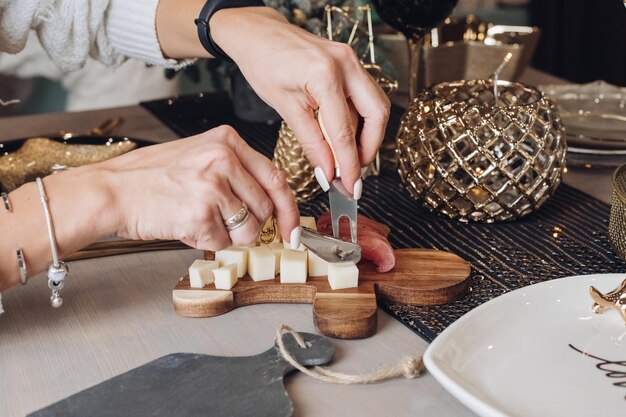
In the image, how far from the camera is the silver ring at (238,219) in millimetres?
846

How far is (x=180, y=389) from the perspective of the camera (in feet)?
2.35

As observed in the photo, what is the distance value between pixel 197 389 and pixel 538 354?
319 millimetres

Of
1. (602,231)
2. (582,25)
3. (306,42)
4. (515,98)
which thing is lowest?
(582,25)

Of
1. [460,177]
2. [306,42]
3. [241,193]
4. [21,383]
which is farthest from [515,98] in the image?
[21,383]

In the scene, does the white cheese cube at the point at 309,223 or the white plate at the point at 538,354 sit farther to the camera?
the white cheese cube at the point at 309,223

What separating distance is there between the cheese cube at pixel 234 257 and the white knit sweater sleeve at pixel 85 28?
0.54 meters

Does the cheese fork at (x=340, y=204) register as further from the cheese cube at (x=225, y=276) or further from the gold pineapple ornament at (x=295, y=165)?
the gold pineapple ornament at (x=295, y=165)

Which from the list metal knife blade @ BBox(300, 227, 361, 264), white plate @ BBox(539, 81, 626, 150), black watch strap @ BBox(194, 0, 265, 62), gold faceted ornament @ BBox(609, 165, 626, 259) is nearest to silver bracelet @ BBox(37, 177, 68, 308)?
metal knife blade @ BBox(300, 227, 361, 264)

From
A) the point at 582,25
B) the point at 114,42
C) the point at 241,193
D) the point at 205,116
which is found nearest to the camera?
the point at 241,193

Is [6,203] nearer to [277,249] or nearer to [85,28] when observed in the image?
[277,249]

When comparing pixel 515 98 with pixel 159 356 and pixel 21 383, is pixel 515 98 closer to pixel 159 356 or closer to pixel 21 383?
pixel 159 356

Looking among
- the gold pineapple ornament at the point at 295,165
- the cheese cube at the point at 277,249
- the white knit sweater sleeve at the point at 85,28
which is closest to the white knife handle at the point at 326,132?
the cheese cube at the point at 277,249

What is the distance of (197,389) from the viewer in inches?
28.1

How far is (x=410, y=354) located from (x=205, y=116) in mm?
938
